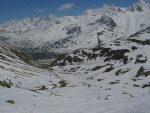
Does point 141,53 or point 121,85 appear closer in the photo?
point 121,85

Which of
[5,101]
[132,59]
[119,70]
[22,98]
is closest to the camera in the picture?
[5,101]

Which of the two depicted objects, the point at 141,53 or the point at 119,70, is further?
the point at 141,53

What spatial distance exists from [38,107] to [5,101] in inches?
129

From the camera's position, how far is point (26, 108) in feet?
92.0

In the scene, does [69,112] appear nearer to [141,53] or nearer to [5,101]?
[5,101]

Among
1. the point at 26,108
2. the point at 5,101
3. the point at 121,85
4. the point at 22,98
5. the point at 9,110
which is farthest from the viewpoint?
the point at 121,85

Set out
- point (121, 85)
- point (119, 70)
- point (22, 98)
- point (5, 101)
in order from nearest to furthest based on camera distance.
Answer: point (5, 101), point (22, 98), point (121, 85), point (119, 70)

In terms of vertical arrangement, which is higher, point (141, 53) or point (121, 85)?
point (141, 53)

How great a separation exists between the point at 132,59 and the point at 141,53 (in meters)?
7.80

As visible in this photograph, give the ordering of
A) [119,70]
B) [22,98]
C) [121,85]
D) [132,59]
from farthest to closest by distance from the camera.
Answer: [132,59] → [119,70] → [121,85] → [22,98]

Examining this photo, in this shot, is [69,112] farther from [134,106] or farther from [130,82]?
[130,82]

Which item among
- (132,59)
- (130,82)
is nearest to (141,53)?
(132,59)

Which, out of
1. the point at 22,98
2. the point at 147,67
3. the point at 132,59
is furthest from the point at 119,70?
the point at 22,98

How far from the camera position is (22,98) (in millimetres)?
33938
